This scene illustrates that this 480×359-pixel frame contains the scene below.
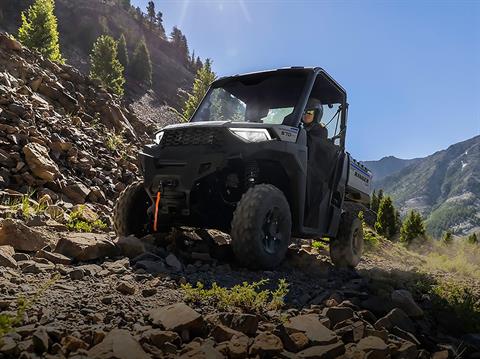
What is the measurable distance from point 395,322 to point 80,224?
16.9 ft

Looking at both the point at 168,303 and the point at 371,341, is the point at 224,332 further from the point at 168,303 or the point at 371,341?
the point at 371,341

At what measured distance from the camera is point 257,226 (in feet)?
13.7

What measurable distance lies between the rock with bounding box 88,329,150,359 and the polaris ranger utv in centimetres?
213

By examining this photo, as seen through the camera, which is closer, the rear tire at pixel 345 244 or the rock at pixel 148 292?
the rock at pixel 148 292

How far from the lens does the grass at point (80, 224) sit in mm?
6340

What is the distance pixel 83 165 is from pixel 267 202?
7.22 metres

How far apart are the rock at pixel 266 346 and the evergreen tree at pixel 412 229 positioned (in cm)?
4689

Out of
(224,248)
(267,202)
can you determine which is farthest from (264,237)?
(224,248)

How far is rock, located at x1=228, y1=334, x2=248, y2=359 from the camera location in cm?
220

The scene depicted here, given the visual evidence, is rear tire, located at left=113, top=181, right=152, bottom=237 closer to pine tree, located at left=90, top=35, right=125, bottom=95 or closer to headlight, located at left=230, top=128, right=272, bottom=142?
headlight, located at left=230, top=128, right=272, bottom=142

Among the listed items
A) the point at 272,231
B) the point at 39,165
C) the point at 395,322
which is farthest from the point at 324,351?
the point at 39,165

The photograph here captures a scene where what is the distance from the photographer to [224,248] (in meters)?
5.32

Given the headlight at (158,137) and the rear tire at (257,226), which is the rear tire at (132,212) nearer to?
the headlight at (158,137)

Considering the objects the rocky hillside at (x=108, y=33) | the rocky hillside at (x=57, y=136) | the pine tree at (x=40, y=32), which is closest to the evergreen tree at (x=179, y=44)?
the rocky hillside at (x=108, y=33)
